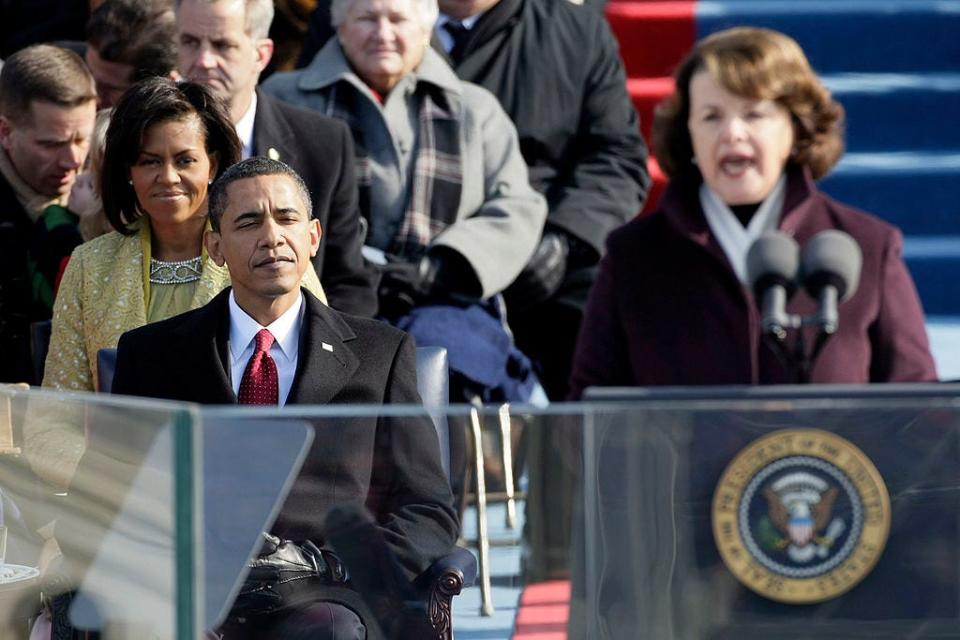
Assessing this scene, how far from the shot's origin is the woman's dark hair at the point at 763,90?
3.37m

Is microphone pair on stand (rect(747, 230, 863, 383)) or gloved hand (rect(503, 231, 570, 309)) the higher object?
microphone pair on stand (rect(747, 230, 863, 383))

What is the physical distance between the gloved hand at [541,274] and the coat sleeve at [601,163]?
0.06m

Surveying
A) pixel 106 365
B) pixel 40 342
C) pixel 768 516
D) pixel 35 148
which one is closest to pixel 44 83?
pixel 35 148

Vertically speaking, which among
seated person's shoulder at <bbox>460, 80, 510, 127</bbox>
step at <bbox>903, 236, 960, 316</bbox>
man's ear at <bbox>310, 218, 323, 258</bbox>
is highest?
seated person's shoulder at <bbox>460, 80, 510, 127</bbox>

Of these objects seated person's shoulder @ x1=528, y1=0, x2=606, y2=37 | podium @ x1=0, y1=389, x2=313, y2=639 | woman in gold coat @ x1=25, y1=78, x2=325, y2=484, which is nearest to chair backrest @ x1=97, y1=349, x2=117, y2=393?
woman in gold coat @ x1=25, y1=78, x2=325, y2=484

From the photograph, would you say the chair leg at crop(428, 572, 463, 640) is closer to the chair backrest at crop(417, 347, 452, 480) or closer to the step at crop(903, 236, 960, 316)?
the chair backrest at crop(417, 347, 452, 480)

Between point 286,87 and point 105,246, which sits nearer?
point 105,246

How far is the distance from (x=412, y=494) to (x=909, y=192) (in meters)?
4.00

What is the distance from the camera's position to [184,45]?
176 inches

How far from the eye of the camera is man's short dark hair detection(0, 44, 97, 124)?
4598 mm

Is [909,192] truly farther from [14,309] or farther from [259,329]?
[259,329]

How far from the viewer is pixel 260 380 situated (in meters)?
3.42

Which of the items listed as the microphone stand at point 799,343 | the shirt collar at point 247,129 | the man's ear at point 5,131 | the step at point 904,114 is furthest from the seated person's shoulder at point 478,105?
the microphone stand at point 799,343

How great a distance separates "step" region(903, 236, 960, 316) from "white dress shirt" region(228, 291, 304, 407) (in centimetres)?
298
